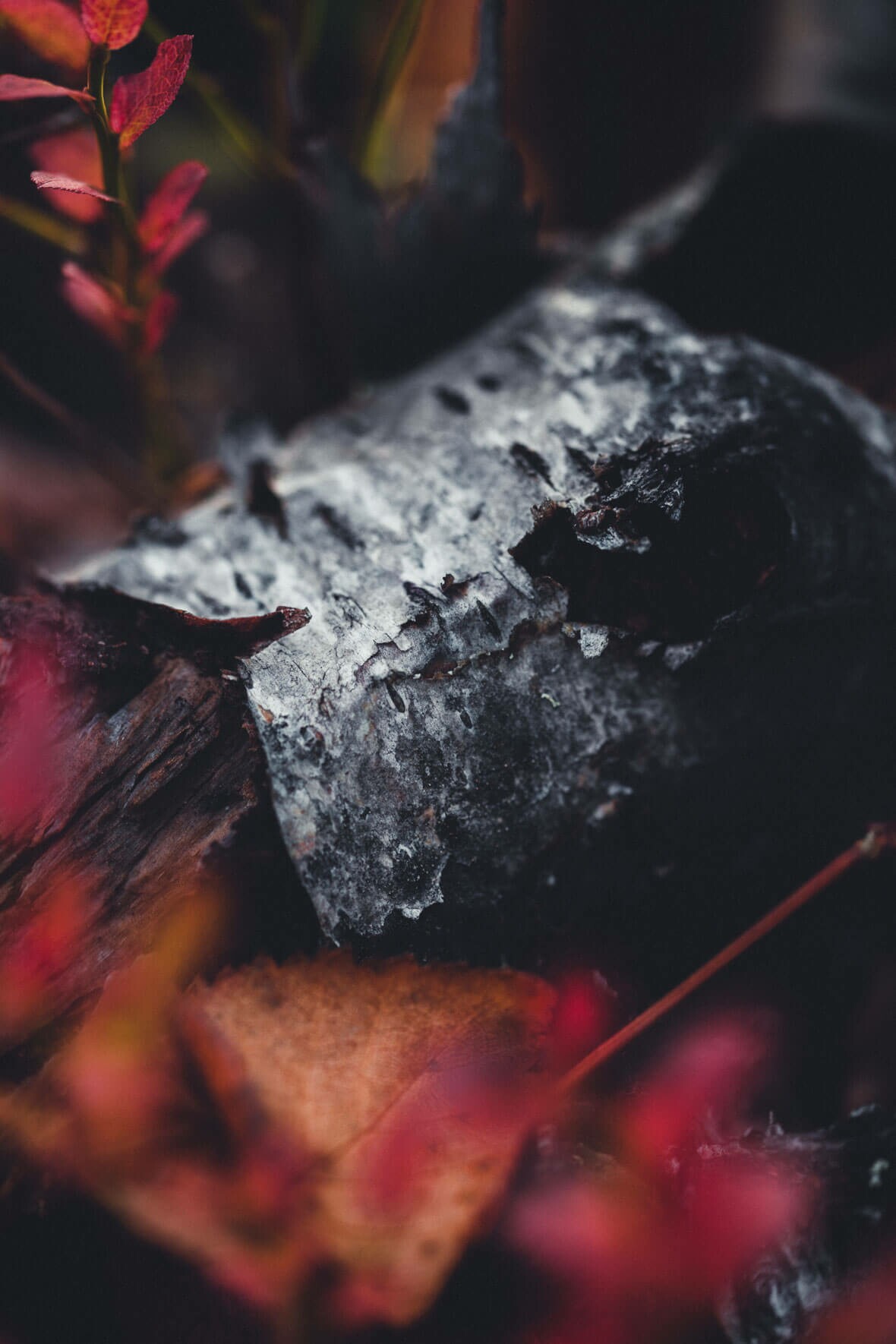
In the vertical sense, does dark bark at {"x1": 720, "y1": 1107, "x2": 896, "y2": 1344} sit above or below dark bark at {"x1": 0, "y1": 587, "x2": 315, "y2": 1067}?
below

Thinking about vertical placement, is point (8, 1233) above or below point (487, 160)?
below

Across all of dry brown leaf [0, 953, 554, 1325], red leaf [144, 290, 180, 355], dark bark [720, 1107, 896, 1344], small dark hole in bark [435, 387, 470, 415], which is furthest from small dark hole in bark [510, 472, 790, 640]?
red leaf [144, 290, 180, 355]

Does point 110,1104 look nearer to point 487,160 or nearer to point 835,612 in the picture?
point 835,612

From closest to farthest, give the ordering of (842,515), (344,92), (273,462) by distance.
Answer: (842,515), (273,462), (344,92)

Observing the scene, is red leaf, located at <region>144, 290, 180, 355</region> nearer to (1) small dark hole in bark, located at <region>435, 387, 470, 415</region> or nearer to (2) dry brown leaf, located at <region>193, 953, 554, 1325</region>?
(1) small dark hole in bark, located at <region>435, 387, 470, 415</region>

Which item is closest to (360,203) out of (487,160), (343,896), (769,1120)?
(487,160)
